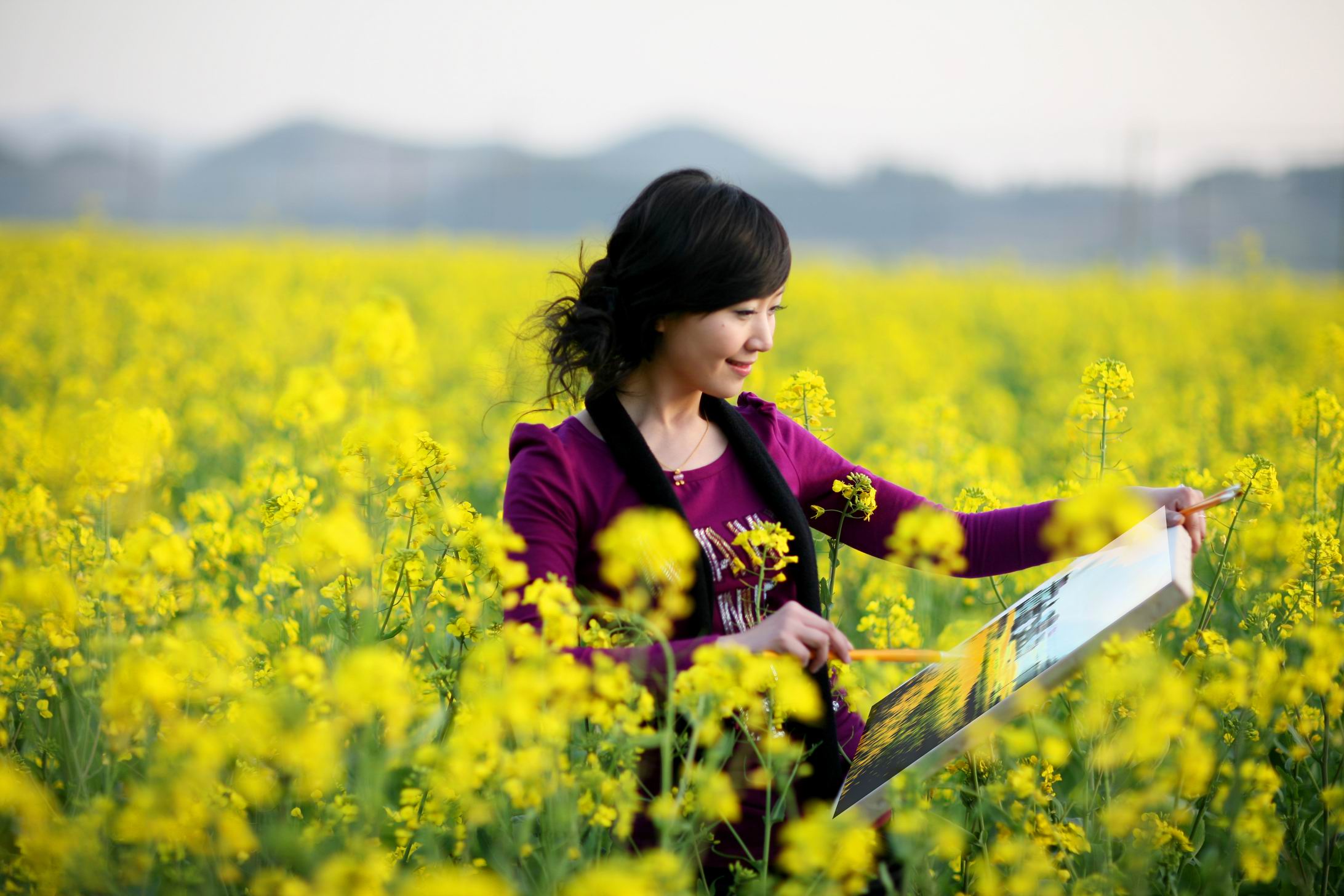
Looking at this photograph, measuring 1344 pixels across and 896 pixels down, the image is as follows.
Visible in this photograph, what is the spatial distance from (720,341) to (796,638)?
0.56 m

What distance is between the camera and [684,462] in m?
1.92

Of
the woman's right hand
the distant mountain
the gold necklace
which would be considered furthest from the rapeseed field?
the distant mountain

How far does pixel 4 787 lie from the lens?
1250 millimetres

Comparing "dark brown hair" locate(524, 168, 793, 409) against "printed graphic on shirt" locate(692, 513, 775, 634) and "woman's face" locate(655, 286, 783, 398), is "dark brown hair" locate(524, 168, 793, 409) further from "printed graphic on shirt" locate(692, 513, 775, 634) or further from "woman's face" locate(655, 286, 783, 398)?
"printed graphic on shirt" locate(692, 513, 775, 634)

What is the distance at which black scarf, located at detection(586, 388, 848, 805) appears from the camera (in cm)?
174

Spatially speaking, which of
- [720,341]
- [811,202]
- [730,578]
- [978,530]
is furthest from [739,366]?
[811,202]

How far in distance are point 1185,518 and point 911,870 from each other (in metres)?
0.71

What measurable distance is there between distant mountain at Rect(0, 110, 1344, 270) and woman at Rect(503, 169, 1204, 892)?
11.3m

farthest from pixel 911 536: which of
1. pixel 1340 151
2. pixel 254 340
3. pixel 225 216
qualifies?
pixel 225 216

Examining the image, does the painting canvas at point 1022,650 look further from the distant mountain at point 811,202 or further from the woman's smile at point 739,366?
the distant mountain at point 811,202

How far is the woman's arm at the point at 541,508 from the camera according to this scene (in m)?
1.67

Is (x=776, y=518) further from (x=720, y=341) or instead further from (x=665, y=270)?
(x=665, y=270)

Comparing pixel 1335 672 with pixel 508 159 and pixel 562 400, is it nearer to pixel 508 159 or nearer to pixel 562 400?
pixel 562 400

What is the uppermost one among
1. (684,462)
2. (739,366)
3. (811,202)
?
(811,202)
